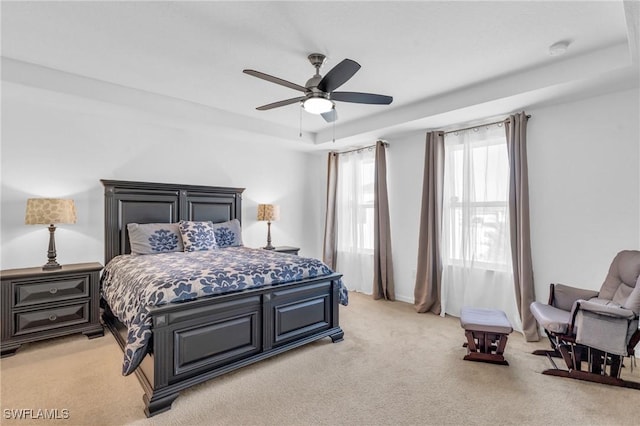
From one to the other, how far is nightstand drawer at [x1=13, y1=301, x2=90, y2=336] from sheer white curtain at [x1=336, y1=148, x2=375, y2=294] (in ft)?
11.9

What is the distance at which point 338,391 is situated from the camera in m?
2.29

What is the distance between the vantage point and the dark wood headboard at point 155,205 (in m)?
3.77


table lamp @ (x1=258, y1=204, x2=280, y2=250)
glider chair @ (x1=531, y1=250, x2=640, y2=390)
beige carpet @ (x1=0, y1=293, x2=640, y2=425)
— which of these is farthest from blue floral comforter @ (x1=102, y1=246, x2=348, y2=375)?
glider chair @ (x1=531, y1=250, x2=640, y2=390)

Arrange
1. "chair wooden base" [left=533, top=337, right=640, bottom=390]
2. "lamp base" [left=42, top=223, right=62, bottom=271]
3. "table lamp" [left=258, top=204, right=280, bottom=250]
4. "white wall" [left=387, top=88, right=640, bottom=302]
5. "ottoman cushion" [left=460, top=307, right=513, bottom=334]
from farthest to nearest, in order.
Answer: "table lamp" [left=258, top=204, right=280, bottom=250] < "lamp base" [left=42, top=223, right=62, bottom=271] < "white wall" [left=387, top=88, right=640, bottom=302] < "ottoman cushion" [left=460, top=307, right=513, bottom=334] < "chair wooden base" [left=533, top=337, right=640, bottom=390]

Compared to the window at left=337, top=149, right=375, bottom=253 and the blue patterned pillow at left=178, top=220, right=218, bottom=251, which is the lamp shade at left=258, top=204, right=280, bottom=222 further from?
the window at left=337, top=149, right=375, bottom=253

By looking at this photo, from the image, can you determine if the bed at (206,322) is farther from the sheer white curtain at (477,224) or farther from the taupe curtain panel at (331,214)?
the taupe curtain panel at (331,214)

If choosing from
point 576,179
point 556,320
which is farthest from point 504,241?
point 556,320

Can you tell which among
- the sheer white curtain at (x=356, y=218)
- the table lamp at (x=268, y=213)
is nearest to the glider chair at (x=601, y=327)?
the sheer white curtain at (x=356, y=218)

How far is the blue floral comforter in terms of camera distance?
83.9 inches

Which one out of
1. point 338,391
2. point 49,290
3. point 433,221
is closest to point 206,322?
point 338,391

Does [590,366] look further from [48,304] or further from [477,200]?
[48,304]

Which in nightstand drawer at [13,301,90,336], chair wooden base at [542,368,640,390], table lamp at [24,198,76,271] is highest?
table lamp at [24,198,76,271]

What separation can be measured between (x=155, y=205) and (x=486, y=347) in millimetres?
4042

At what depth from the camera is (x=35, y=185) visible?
3.38m
